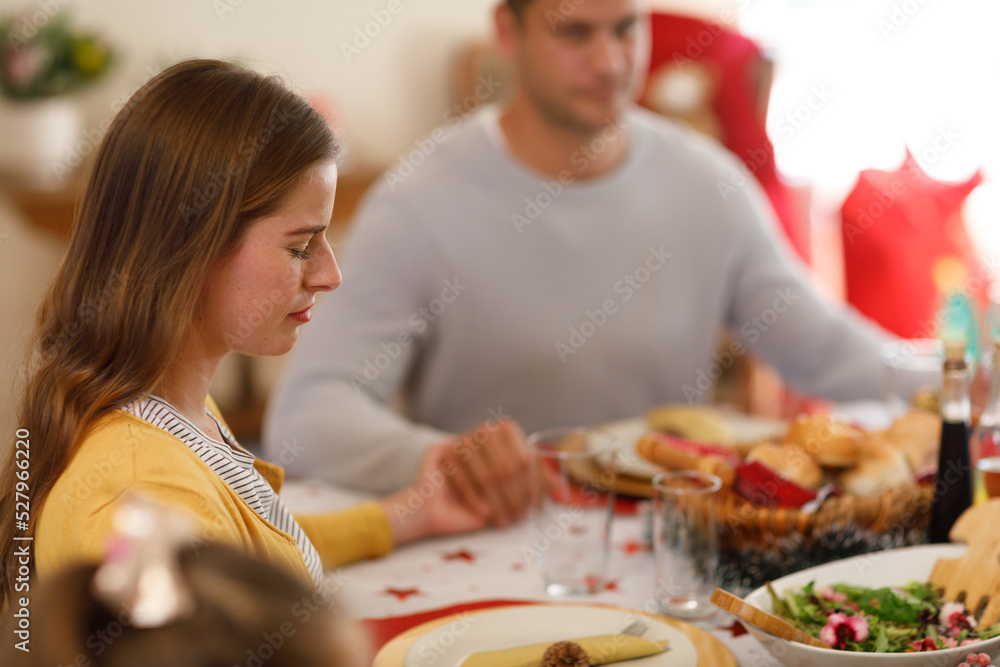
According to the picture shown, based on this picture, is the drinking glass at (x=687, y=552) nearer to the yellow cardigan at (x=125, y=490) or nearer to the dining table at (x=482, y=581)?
the dining table at (x=482, y=581)

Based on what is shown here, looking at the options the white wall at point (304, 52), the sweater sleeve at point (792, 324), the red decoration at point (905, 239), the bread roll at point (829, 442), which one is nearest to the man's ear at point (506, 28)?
the sweater sleeve at point (792, 324)

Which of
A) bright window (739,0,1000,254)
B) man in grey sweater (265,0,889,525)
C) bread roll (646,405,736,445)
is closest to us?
bread roll (646,405,736,445)

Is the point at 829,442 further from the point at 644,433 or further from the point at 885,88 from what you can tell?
the point at 885,88

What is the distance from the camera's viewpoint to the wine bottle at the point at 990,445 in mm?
1011

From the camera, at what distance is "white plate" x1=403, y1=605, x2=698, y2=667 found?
2.45ft

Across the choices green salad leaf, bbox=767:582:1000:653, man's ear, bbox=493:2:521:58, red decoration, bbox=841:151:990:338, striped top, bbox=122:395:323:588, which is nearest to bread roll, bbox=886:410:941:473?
green salad leaf, bbox=767:582:1000:653

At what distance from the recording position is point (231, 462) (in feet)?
2.18

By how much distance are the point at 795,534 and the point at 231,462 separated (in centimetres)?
53

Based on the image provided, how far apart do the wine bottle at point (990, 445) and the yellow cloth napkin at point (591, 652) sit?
448 millimetres

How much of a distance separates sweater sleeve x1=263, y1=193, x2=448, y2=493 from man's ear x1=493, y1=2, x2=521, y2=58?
0.35m

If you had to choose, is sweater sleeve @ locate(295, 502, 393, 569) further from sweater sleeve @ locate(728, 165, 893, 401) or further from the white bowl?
sweater sleeve @ locate(728, 165, 893, 401)

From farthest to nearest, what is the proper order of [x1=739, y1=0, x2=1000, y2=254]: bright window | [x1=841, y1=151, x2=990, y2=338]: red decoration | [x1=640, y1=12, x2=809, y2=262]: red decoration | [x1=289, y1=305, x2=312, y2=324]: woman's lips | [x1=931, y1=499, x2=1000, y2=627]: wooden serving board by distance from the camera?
[x1=739, y1=0, x2=1000, y2=254]: bright window, [x1=640, y1=12, x2=809, y2=262]: red decoration, [x1=841, y1=151, x2=990, y2=338]: red decoration, [x1=931, y1=499, x2=1000, y2=627]: wooden serving board, [x1=289, y1=305, x2=312, y2=324]: woman's lips

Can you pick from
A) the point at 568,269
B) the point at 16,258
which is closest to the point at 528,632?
the point at 568,269

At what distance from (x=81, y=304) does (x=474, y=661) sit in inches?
14.5
